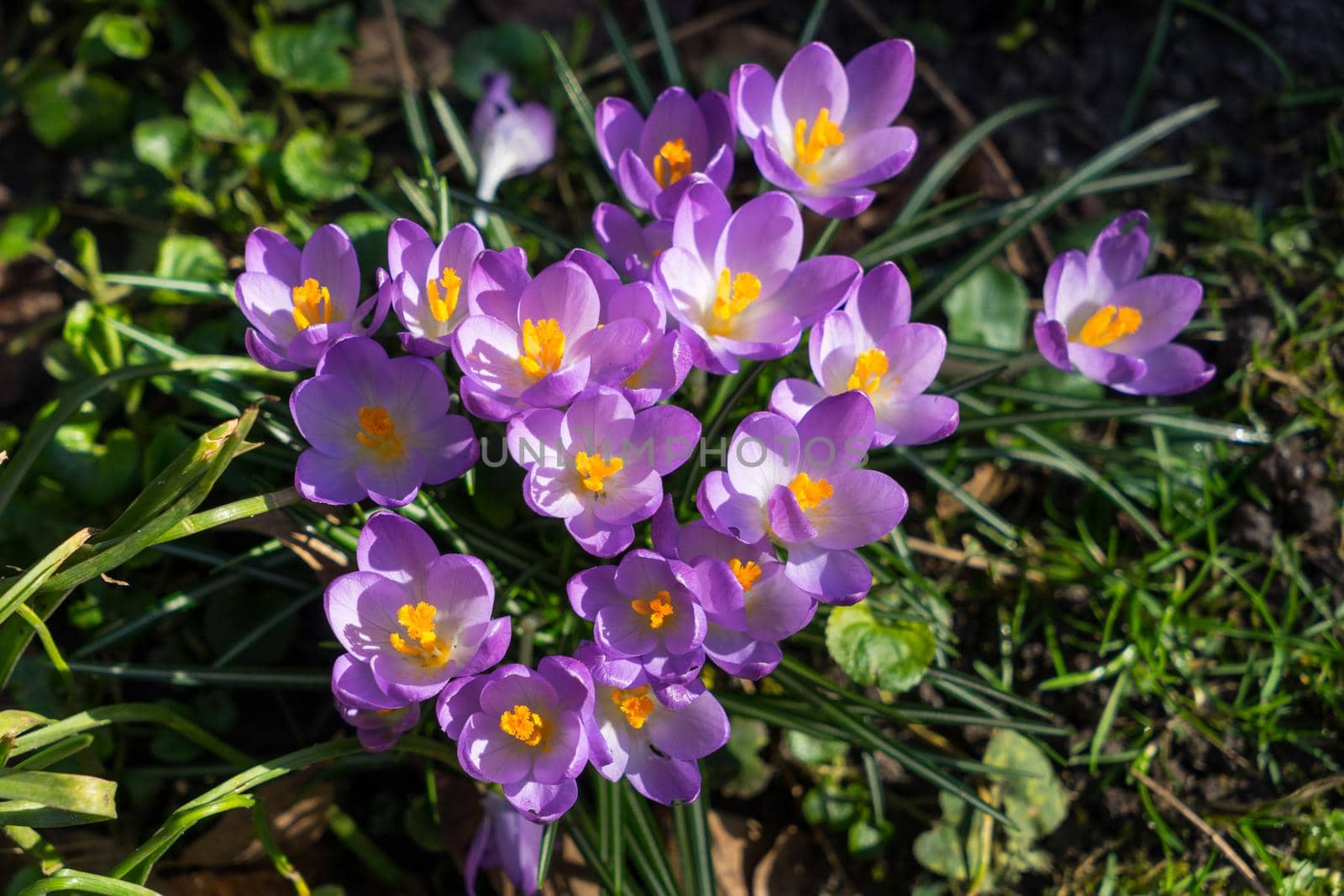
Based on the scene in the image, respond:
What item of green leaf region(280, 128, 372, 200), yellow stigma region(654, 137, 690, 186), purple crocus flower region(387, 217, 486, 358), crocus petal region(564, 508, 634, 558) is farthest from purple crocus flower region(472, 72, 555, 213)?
crocus petal region(564, 508, 634, 558)

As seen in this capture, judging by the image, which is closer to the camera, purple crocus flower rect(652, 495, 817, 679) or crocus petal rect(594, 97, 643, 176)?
purple crocus flower rect(652, 495, 817, 679)

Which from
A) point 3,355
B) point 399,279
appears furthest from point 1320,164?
point 3,355

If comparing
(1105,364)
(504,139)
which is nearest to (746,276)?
(1105,364)

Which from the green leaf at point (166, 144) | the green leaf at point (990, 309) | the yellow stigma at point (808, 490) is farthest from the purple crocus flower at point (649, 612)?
the green leaf at point (166, 144)

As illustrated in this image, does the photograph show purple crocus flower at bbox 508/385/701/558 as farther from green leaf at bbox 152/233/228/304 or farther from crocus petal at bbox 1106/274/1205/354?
green leaf at bbox 152/233/228/304

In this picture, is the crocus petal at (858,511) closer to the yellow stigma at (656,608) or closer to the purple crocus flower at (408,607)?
the yellow stigma at (656,608)

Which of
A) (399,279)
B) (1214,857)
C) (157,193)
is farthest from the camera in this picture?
(157,193)

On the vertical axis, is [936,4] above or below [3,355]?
above

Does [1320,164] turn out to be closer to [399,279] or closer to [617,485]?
[617,485]
